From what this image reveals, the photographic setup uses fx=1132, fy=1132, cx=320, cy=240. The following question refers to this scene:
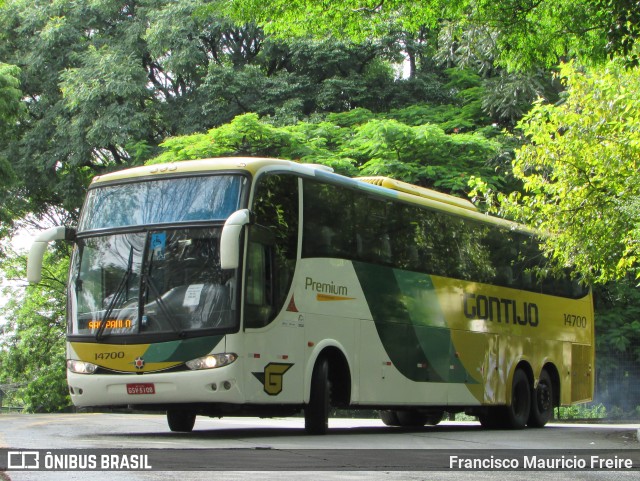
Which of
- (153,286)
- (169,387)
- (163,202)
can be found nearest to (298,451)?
(169,387)

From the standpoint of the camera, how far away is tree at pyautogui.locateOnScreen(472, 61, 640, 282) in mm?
19594

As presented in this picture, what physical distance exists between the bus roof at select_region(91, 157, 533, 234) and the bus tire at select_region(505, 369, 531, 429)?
315 cm

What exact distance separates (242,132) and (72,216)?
33.8 ft

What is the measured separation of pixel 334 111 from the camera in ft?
115

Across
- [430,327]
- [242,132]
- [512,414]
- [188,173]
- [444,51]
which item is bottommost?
[512,414]

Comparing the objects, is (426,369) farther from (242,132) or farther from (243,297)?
(242,132)

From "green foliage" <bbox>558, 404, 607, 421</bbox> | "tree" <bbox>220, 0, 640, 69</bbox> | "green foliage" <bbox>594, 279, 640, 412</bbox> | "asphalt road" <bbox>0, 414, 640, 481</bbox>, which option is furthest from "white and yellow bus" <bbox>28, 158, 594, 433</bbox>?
"green foliage" <bbox>558, 404, 607, 421</bbox>

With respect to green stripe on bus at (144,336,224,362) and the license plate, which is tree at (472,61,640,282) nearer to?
green stripe on bus at (144,336,224,362)

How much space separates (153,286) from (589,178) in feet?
32.7

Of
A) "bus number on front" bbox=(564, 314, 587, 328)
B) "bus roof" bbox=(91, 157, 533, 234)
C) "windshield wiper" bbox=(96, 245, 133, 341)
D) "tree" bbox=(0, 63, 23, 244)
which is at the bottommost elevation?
"windshield wiper" bbox=(96, 245, 133, 341)

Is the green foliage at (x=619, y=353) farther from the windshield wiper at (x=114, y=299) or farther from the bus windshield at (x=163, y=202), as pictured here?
the windshield wiper at (x=114, y=299)

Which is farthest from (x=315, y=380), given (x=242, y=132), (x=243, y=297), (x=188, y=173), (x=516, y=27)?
(x=242, y=132)

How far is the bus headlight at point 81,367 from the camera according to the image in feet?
45.6

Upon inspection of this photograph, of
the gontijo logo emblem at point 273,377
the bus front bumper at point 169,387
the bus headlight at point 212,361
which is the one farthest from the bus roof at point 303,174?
the bus front bumper at point 169,387
